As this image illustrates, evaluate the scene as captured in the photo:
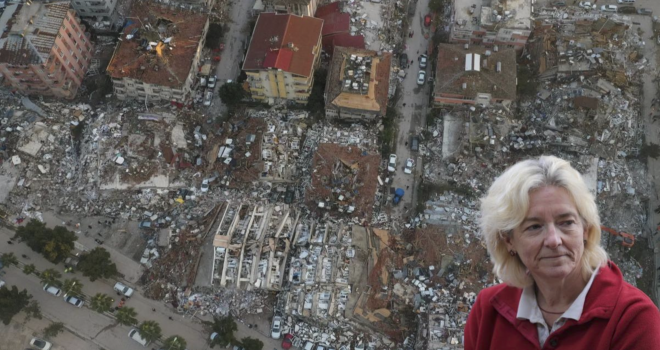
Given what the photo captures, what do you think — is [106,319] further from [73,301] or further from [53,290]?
[53,290]

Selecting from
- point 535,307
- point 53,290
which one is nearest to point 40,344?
point 53,290

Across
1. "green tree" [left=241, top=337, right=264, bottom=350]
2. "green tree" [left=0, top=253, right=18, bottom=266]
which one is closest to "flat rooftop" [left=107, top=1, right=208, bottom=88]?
"green tree" [left=0, top=253, right=18, bottom=266]

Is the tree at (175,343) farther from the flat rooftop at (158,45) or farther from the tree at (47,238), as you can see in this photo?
the flat rooftop at (158,45)

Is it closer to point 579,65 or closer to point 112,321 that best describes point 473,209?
point 579,65

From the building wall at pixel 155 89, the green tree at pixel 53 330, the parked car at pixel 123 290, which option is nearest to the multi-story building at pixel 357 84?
the building wall at pixel 155 89

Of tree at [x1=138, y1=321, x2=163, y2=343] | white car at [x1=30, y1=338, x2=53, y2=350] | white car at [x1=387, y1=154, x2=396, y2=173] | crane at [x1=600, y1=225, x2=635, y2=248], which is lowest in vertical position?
white car at [x1=30, y1=338, x2=53, y2=350]

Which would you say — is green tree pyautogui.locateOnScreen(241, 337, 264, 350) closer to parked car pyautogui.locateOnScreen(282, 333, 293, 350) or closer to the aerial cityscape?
the aerial cityscape
